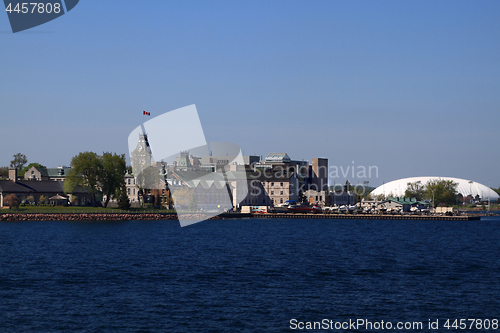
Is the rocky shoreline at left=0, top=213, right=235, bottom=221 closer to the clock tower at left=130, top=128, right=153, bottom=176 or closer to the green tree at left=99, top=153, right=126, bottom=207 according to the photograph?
the green tree at left=99, top=153, right=126, bottom=207

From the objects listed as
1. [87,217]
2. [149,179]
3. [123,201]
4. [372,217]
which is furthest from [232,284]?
[372,217]

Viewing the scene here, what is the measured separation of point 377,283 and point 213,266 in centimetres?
1462

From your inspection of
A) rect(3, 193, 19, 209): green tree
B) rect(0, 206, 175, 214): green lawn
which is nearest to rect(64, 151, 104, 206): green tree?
rect(0, 206, 175, 214): green lawn

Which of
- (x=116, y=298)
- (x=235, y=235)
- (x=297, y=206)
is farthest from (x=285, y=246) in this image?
(x=297, y=206)

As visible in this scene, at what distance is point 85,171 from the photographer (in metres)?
Result: 122

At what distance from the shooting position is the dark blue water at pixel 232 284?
29297 millimetres

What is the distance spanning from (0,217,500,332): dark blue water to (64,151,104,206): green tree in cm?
5586

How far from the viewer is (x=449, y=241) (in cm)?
7425

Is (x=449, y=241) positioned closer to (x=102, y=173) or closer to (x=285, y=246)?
(x=285, y=246)

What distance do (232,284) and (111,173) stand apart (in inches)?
3581

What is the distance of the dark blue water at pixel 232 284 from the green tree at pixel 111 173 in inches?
2249

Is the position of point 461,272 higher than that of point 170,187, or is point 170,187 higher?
point 170,187

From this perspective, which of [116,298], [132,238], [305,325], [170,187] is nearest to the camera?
[305,325]

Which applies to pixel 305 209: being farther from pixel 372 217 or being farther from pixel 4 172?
pixel 4 172
